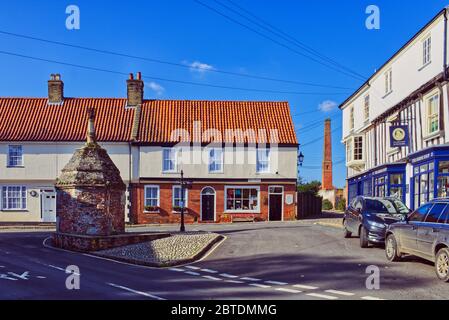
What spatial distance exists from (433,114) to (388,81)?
674 centimetres

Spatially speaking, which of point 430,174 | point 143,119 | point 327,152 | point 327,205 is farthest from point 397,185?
point 327,152

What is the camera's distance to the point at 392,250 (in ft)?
50.2

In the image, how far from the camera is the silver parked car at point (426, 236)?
40.1 feet

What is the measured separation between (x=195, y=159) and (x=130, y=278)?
1027 inches

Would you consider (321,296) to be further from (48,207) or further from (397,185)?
(48,207)

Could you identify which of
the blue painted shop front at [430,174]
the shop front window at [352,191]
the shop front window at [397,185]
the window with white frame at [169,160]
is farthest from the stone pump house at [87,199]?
the shop front window at [352,191]

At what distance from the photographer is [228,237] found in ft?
75.9

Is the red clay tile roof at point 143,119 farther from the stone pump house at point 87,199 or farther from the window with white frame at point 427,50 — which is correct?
the stone pump house at point 87,199

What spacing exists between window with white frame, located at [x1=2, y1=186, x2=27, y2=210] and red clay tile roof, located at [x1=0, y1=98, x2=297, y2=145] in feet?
11.6

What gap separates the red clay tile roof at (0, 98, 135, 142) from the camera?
1539 inches

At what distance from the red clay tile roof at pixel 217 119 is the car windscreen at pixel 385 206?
65.0ft

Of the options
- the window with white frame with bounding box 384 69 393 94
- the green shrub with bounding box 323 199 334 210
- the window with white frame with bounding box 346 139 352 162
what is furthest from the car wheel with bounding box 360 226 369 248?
the green shrub with bounding box 323 199 334 210

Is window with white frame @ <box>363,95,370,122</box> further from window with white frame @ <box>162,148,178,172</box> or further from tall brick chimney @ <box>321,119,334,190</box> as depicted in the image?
→ tall brick chimney @ <box>321,119,334,190</box>
